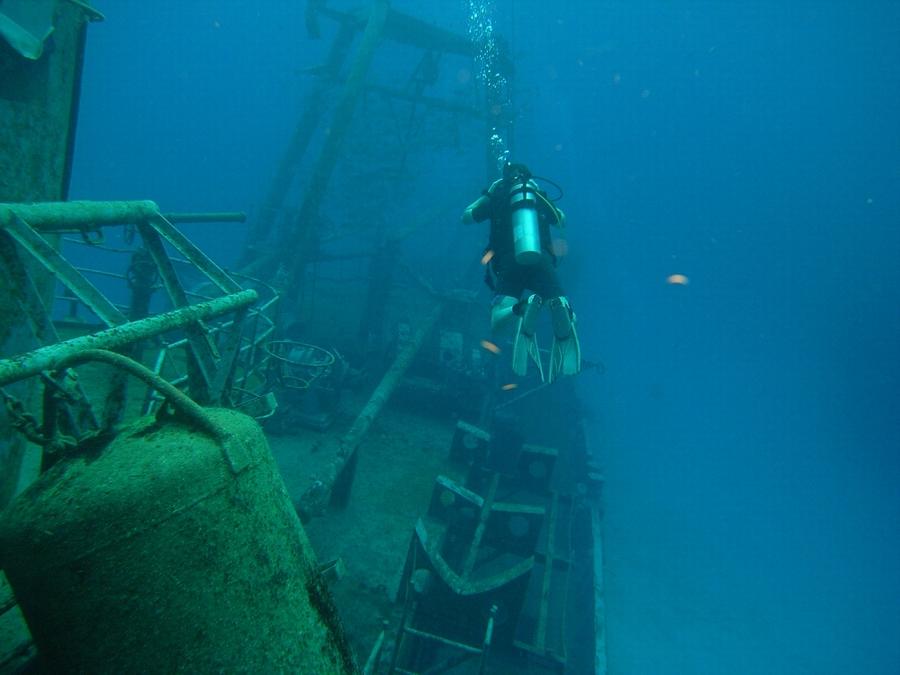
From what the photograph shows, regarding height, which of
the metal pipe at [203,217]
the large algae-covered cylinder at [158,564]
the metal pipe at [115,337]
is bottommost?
the large algae-covered cylinder at [158,564]

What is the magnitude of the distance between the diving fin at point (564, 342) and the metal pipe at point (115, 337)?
3442 millimetres

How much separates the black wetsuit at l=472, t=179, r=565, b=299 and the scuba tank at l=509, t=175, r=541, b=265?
0.15 metres

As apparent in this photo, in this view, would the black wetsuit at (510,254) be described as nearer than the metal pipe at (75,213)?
No

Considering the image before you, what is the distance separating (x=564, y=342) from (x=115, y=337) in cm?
446

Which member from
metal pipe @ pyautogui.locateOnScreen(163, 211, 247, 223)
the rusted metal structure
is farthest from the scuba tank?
metal pipe @ pyautogui.locateOnScreen(163, 211, 247, 223)

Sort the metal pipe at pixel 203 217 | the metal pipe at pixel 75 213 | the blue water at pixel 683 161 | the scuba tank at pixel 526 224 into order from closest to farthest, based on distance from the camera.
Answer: the metal pipe at pixel 75 213 → the metal pipe at pixel 203 217 → the scuba tank at pixel 526 224 → the blue water at pixel 683 161

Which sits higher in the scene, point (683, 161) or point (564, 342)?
point (683, 161)

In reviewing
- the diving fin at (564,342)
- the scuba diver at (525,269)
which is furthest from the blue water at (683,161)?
the diving fin at (564,342)

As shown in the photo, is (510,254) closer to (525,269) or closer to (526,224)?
(525,269)

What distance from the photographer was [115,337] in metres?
1.64

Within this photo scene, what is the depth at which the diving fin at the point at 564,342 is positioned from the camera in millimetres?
5070

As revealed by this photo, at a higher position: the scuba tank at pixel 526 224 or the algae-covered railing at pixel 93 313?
the scuba tank at pixel 526 224

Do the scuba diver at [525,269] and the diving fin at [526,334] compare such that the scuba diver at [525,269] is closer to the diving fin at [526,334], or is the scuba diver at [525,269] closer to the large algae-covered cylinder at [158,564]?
the diving fin at [526,334]

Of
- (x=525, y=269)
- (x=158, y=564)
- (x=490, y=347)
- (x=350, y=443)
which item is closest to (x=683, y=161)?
(x=490, y=347)
